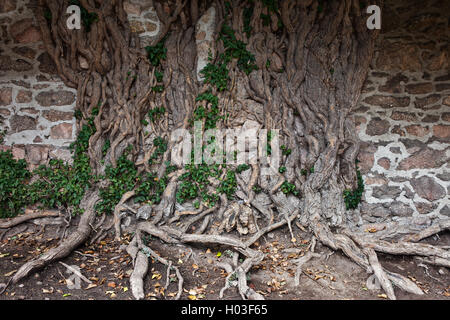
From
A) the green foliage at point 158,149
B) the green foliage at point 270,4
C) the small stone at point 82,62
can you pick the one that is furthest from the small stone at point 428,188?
the small stone at point 82,62

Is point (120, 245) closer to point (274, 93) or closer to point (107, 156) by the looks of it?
point (107, 156)

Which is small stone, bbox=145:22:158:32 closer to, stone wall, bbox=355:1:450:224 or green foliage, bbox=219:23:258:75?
green foliage, bbox=219:23:258:75

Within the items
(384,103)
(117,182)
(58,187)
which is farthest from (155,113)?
(384,103)

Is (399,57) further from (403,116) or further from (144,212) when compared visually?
(144,212)

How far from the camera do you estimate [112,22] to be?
3.96 m

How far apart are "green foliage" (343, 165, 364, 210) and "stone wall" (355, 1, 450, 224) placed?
0.14 m

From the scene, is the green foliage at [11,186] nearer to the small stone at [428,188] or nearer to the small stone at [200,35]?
the small stone at [200,35]

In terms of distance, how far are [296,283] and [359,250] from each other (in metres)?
0.91

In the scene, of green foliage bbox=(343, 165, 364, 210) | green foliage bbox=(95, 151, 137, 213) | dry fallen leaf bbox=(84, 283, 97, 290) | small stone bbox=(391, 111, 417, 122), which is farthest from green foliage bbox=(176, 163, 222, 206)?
small stone bbox=(391, 111, 417, 122)

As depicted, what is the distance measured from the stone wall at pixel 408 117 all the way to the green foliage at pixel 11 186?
477 centimetres

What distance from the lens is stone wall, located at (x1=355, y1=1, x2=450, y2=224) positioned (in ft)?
13.5

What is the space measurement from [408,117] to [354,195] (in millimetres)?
1391

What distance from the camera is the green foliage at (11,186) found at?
381cm

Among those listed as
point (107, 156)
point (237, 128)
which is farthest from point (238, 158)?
point (107, 156)
